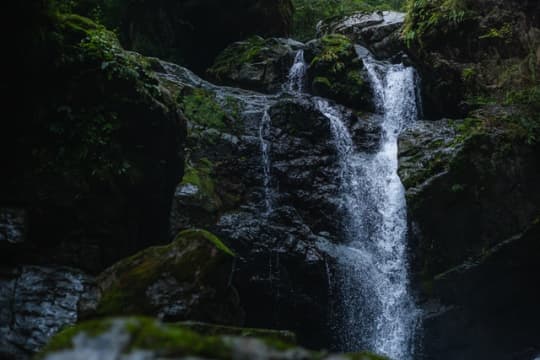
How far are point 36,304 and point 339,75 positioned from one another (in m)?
11.3

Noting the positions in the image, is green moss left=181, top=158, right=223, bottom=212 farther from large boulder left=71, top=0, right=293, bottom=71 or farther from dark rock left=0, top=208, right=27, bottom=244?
large boulder left=71, top=0, right=293, bottom=71

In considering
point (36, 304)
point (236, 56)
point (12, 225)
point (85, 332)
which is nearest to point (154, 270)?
point (36, 304)

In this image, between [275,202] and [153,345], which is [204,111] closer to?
[275,202]

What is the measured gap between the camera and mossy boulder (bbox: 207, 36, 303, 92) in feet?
52.4

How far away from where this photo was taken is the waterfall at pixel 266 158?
11578 mm

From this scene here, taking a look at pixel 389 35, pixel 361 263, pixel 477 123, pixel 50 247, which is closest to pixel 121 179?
pixel 50 247

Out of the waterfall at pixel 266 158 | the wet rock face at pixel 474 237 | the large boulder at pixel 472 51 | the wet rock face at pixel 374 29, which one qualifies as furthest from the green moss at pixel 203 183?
the wet rock face at pixel 374 29

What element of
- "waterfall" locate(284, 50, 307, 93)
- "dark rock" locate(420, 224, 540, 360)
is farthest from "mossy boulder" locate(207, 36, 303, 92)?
"dark rock" locate(420, 224, 540, 360)

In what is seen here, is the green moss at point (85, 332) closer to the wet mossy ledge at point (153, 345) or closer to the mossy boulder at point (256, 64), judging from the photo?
the wet mossy ledge at point (153, 345)

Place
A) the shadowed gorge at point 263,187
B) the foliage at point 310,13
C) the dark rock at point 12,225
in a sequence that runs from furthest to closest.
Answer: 1. the foliage at point 310,13
2. the dark rock at point 12,225
3. the shadowed gorge at point 263,187

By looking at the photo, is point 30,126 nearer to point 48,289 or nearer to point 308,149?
point 48,289

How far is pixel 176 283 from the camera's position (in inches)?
237

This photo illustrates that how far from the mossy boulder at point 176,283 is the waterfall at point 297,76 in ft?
34.2

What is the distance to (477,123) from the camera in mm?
11695
